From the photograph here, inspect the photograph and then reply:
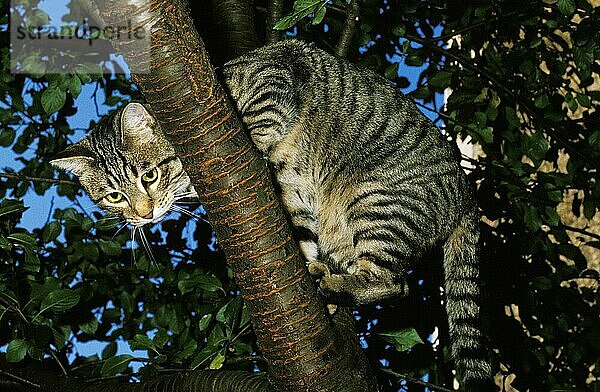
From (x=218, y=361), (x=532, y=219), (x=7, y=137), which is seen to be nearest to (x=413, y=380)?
(x=218, y=361)

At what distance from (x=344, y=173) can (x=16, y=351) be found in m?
0.88

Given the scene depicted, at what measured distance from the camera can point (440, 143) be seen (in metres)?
1.82

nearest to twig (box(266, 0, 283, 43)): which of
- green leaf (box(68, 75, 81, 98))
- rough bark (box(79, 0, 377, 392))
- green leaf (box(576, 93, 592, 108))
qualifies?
green leaf (box(68, 75, 81, 98))

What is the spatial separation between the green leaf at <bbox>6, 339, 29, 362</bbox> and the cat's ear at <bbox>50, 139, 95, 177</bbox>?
62 cm

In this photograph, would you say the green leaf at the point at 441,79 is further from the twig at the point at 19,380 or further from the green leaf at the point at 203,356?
the twig at the point at 19,380

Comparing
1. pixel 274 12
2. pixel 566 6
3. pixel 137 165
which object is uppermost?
pixel 274 12

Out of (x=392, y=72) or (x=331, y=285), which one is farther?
(x=392, y=72)

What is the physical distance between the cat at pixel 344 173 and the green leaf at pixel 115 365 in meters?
0.47

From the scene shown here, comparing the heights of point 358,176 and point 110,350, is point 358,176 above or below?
above

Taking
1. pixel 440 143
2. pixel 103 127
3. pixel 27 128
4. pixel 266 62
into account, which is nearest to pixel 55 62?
pixel 103 127

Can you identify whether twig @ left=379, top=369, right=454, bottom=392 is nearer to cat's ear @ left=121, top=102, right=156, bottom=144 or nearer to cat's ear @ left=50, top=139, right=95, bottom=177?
cat's ear @ left=121, top=102, right=156, bottom=144

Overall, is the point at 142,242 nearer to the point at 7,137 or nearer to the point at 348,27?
the point at 7,137

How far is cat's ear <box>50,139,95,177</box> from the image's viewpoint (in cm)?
187

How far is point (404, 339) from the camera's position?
1526mm
